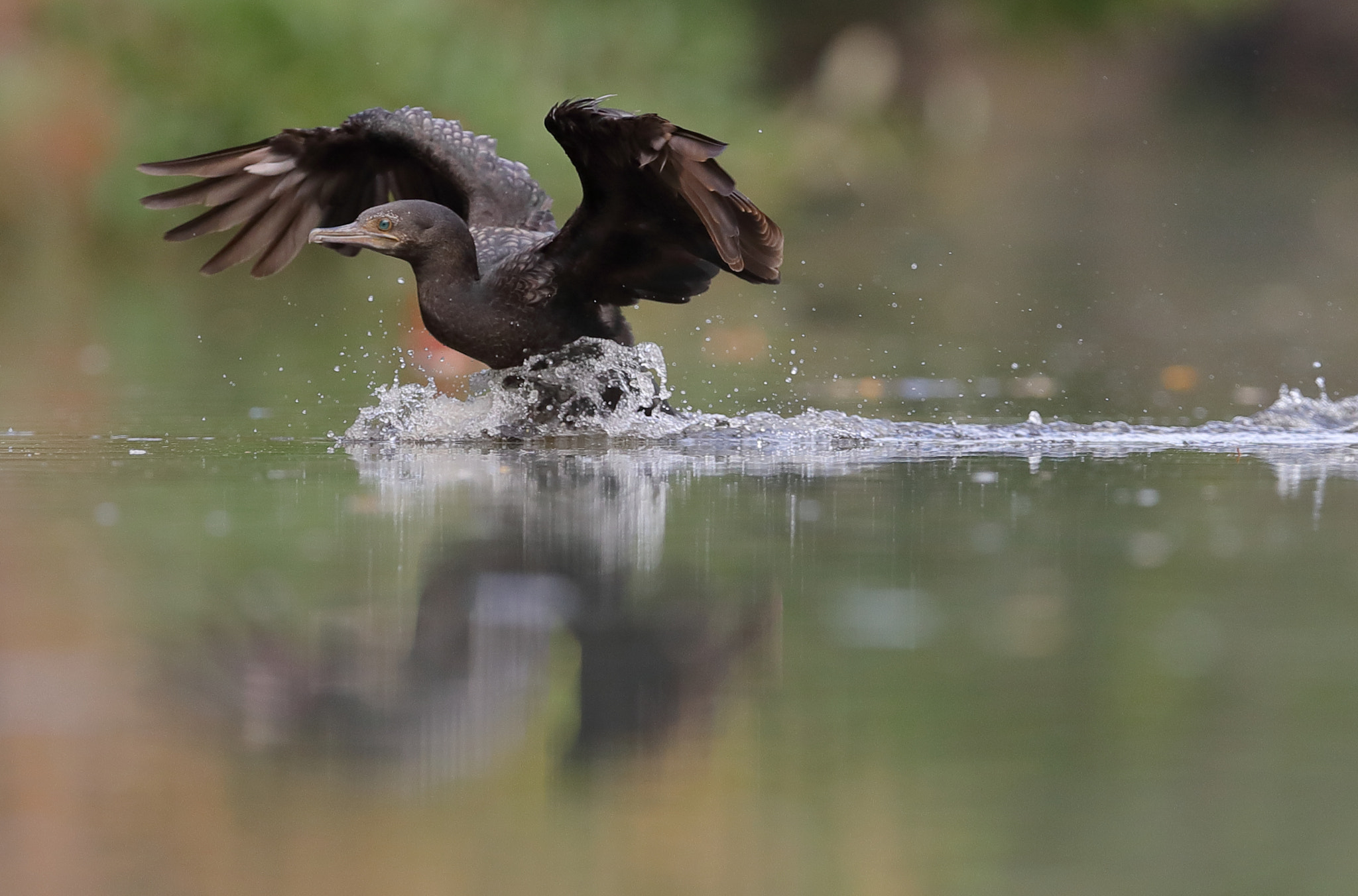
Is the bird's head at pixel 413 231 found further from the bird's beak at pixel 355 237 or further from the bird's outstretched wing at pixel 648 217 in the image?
the bird's outstretched wing at pixel 648 217

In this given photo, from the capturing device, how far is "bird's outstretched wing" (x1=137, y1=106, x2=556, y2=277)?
7676 millimetres

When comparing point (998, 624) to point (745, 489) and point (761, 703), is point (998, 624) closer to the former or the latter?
point (761, 703)

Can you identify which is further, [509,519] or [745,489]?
[745,489]

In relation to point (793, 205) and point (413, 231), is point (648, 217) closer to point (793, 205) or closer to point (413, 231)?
point (413, 231)

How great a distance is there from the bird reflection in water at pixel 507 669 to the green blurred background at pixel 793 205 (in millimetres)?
2950

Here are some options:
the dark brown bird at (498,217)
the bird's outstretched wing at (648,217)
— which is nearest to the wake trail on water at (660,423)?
the dark brown bird at (498,217)

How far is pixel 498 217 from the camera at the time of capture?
25.7 feet

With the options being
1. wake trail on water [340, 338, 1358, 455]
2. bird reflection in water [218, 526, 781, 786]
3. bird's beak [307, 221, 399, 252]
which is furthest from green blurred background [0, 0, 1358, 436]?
bird reflection in water [218, 526, 781, 786]

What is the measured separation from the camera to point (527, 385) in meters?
7.13

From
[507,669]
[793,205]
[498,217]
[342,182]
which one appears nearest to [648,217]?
[498,217]

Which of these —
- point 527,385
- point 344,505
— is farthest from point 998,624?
point 527,385

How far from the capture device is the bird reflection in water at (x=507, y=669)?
10.3 feet

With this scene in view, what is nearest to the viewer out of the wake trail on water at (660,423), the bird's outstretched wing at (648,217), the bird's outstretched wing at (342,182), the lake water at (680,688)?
the lake water at (680,688)

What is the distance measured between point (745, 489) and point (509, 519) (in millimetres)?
830
